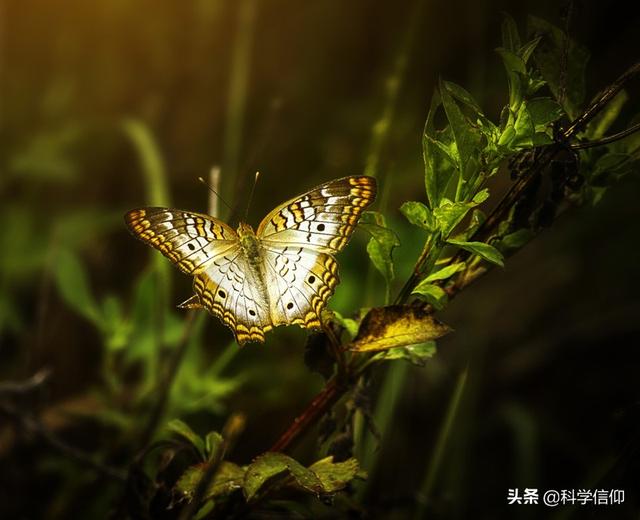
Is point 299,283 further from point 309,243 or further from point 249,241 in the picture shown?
point 249,241

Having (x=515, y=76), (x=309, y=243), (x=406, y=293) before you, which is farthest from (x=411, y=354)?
(x=515, y=76)

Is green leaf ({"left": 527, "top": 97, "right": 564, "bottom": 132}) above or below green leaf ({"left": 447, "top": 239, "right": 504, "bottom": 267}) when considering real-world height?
above

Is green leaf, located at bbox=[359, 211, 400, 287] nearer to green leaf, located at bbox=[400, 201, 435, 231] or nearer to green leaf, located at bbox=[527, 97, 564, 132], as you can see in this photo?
green leaf, located at bbox=[400, 201, 435, 231]

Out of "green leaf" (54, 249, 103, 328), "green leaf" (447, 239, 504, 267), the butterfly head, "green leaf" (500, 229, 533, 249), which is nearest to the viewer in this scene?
"green leaf" (447, 239, 504, 267)

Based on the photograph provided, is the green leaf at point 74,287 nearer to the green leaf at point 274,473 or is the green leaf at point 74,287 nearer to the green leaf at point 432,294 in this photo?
the green leaf at point 274,473

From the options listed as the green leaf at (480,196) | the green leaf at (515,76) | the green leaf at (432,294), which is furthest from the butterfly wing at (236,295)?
the green leaf at (515,76)

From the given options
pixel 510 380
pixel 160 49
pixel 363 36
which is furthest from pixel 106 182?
pixel 510 380

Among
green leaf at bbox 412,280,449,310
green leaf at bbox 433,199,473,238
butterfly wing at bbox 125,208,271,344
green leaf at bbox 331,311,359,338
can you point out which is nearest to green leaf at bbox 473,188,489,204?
green leaf at bbox 433,199,473,238

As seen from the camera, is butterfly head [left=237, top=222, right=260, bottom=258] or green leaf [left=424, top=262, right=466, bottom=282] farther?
butterfly head [left=237, top=222, right=260, bottom=258]
